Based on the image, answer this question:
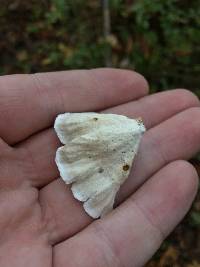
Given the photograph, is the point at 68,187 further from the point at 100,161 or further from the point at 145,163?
the point at 145,163

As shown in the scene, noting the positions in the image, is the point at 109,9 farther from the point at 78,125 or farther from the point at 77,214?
the point at 77,214

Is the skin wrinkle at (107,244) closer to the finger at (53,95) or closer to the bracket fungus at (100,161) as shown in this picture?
the bracket fungus at (100,161)

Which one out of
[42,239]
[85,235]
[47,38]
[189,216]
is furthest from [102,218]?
[47,38]

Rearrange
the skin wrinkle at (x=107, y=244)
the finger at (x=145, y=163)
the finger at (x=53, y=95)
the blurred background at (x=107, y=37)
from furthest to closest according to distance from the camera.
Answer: the blurred background at (x=107, y=37) → the finger at (x=53, y=95) → the finger at (x=145, y=163) → the skin wrinkle at (x=107, y=244)

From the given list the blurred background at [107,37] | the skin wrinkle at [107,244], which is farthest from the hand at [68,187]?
the blurred background at [107,37]

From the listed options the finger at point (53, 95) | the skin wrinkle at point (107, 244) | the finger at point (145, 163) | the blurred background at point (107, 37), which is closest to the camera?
the skin wrinkle at point (107, 244)
